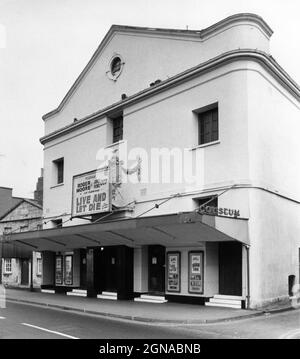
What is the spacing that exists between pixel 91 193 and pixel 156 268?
461 cm

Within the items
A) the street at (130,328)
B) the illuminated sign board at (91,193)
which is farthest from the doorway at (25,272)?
the street at (130,328)

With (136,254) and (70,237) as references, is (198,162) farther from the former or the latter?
(70,237)

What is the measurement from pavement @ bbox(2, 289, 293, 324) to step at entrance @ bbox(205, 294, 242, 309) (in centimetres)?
38

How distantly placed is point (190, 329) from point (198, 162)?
25.5 feet

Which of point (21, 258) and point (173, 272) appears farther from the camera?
point (21, 258)

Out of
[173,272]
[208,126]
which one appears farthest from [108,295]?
[208,126]

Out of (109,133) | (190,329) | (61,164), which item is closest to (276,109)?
(109,133)

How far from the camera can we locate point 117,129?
25.0 m

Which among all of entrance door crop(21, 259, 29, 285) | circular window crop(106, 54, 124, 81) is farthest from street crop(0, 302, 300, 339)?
entrance door crop(21, 259, 29, 285)

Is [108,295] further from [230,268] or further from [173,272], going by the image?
[230,268]

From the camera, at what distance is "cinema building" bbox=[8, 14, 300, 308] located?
1802 cm

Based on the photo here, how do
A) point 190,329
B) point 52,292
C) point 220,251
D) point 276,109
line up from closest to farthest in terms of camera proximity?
1. point 190,329
2. point 220,251
3. point 276,109
4. point 52,292
